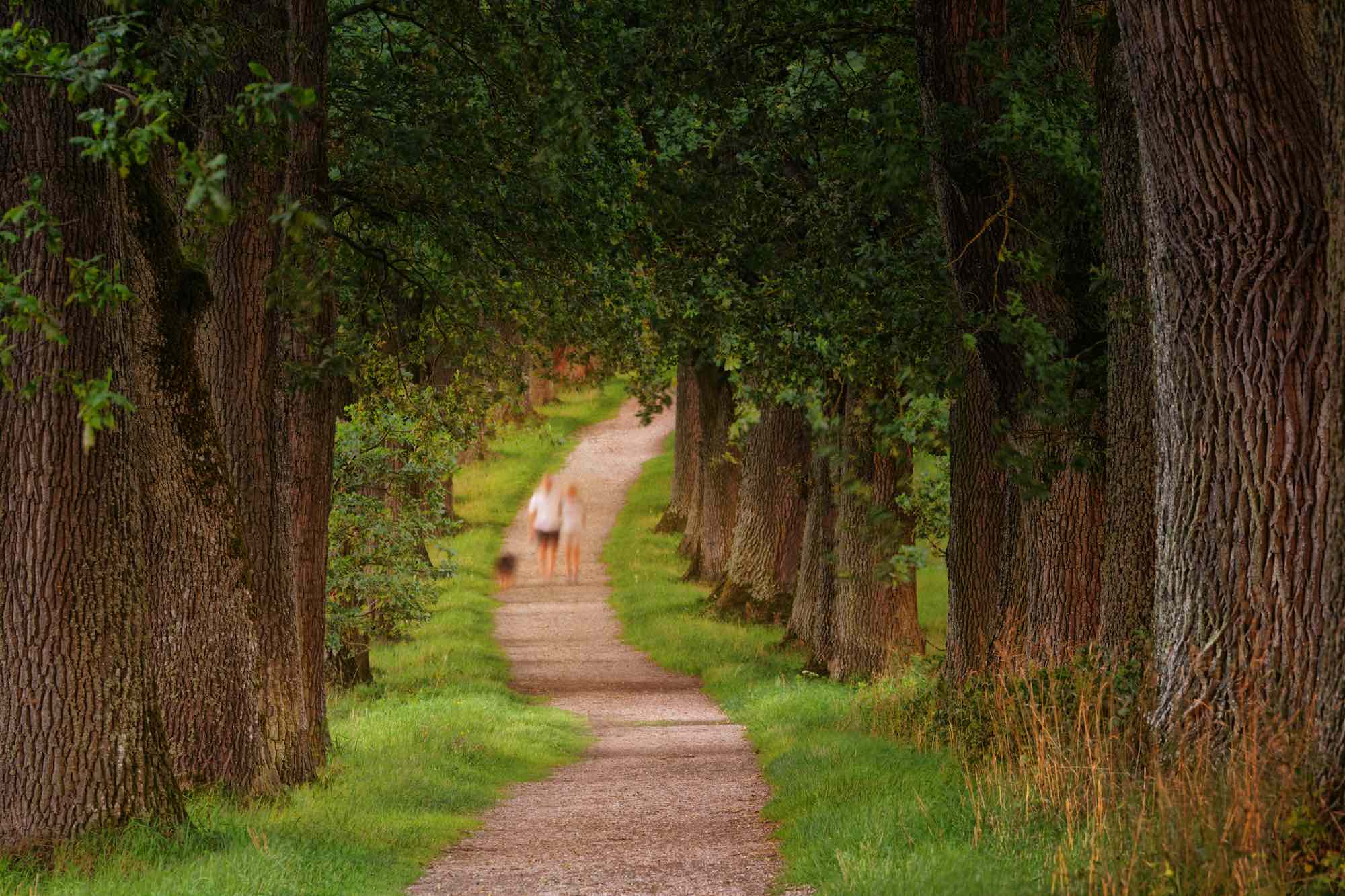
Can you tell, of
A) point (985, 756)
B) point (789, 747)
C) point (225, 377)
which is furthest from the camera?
point (789, 747)

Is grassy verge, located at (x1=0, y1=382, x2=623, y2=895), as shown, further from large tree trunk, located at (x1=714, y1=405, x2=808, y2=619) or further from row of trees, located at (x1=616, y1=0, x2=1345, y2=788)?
large tree trunk, located at (x1=714, y1=405, x2=808, y2=619)

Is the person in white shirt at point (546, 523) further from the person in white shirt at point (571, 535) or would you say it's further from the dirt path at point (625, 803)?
the dirt path at point (625, 803)

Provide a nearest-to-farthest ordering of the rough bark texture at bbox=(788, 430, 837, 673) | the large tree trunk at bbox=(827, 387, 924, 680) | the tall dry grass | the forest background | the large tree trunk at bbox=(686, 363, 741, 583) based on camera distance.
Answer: the tall dry grass → the forest background → the large tree trunk at bbox=(827, 387, 924, 680) → the rough bark texture at bbox=(788, 430, 837, 673) → the large tree trunk at bbox=(686, 363, 741, 583)

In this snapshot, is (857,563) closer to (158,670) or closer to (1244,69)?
(158,670)

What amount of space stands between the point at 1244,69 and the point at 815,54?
8709mm

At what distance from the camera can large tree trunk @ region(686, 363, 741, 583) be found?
99.1 feet

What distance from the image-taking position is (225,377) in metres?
11.0

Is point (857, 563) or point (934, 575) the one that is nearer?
point (857, 563)

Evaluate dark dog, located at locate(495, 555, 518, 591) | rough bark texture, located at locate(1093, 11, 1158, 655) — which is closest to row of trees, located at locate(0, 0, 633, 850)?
rough bark texture, located at locate(1093, 11, 1158, 655)

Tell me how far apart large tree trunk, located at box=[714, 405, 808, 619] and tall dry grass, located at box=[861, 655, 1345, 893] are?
53.7 feet

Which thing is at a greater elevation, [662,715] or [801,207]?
[801,207]

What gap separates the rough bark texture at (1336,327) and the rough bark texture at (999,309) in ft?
15.2

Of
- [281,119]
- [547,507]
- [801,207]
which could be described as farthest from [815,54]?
[547,507]

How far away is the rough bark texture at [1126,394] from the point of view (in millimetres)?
8977
